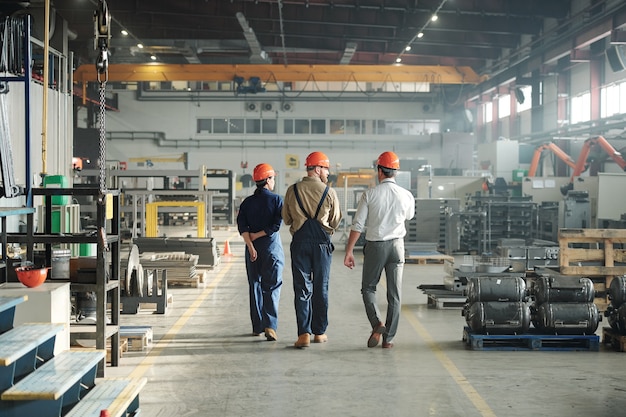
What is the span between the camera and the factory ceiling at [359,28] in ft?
60.1

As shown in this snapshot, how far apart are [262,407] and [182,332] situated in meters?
2.83

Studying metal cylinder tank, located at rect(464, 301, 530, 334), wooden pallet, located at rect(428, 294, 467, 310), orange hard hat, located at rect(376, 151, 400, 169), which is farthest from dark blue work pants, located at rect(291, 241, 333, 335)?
wooden pallet, located at rect(428, 294, 467, 310)

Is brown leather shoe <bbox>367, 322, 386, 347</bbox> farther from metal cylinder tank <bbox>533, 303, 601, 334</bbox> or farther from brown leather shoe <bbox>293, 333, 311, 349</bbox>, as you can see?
metal cylinder tank <bbox>533, 303, 601, 334</bbox>

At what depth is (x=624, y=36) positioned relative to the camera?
16.4 meters

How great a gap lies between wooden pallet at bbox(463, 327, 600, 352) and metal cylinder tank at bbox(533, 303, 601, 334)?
8 cm

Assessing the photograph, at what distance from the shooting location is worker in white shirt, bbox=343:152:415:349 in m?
6.59

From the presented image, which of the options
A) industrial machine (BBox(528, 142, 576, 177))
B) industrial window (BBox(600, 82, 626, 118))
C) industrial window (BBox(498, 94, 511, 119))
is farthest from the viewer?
industrial window (BBox(498, 94, 511, 119))

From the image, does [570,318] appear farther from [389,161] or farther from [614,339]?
[389,161]

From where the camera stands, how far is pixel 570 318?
6738 mm

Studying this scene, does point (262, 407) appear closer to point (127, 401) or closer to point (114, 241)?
point (127, 401)

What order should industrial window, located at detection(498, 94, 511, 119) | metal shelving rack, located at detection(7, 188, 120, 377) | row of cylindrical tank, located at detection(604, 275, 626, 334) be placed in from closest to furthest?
metal shelving rack, located at detection(7, 188, 120, 377) → row of cylindrical tank, located at detection(604, 275, 626, 334) → industrial window, located at detection(498, 94, 511, 119)

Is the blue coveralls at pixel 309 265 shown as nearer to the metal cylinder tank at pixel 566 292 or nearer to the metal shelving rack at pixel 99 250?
the metal shelving rack at pixel 99 250

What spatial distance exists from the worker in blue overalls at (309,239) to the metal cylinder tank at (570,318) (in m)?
2.13

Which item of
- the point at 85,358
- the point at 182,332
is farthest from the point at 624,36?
the point at 85,358
